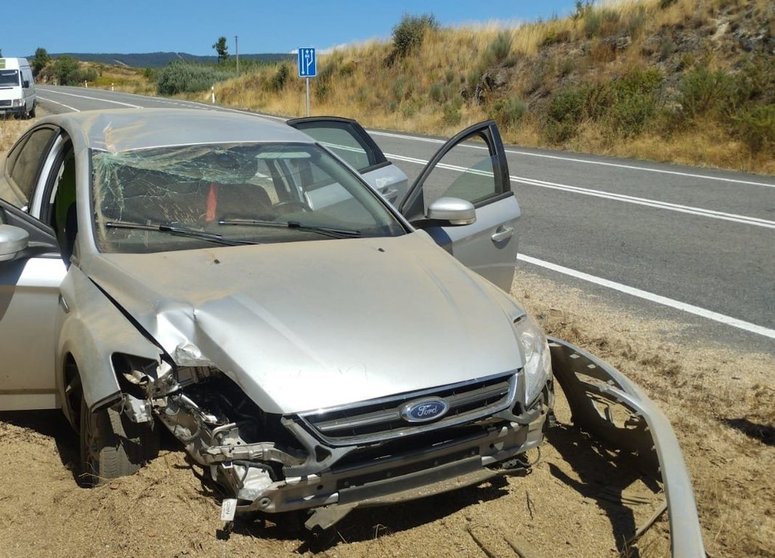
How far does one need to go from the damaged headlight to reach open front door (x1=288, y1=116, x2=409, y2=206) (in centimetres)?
284

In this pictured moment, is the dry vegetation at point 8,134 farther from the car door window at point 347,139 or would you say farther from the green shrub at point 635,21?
the green shrub at point 635,21

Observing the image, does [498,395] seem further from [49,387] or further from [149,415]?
[49,387]

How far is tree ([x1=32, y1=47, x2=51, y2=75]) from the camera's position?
317 feet

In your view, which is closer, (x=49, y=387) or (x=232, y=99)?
(x=49, y=387)

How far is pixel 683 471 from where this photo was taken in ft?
10.4

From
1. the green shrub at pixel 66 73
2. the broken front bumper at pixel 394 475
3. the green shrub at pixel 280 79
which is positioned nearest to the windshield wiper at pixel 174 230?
the broken front bumper at pixel 394 475

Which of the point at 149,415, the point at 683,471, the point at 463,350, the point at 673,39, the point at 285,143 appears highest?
the point at 673,39

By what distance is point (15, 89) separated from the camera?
30.0 meters

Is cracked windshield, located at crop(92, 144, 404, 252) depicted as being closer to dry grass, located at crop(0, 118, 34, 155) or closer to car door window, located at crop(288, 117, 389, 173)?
car door window, located at crop(288, 117, 389, 173)

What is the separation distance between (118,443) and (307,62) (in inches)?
988

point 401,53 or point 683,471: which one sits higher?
point 401,53

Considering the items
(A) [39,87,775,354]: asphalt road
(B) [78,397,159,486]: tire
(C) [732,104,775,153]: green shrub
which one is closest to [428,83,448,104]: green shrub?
(C) [732,104,775,153]: green shrub

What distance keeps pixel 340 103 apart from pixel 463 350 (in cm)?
3285

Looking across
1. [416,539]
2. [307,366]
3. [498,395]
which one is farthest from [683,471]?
[307,366]
